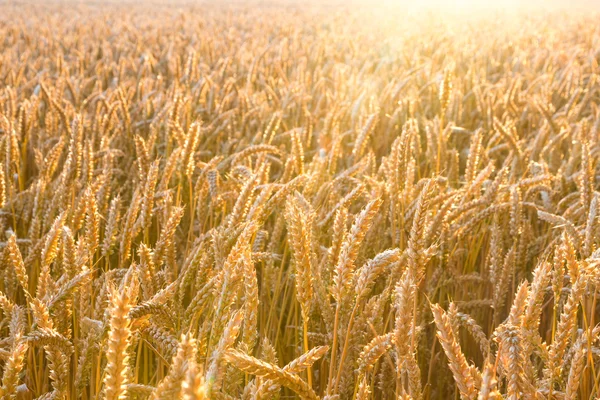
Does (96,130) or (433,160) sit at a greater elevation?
(96,130)

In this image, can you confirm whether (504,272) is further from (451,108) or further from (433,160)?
(451,108)

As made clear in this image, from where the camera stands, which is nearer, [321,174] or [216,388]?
[216,388]

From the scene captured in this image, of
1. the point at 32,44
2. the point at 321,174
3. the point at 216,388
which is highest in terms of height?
the point at 32,44

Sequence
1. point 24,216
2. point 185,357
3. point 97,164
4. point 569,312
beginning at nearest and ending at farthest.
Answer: point 185,357 < point 569,312 < point 24,216 < point 97,164

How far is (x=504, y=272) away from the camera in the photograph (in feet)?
4.58

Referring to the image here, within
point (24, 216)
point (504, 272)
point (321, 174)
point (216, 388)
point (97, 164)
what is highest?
point (97, 164)

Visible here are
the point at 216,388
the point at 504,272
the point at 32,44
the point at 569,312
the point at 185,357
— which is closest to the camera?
the point at 185,357

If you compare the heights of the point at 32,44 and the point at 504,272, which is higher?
the point at 32,44

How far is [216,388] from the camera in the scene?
27.2 inches

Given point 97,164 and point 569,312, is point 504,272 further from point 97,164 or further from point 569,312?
point 97,164

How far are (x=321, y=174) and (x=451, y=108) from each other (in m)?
1.57

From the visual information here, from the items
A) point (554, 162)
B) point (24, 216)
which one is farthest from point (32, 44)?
point (554, 162)

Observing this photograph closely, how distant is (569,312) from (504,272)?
602 mm

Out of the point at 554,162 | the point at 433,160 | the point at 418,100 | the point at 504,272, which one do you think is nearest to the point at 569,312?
the point at 504,272
